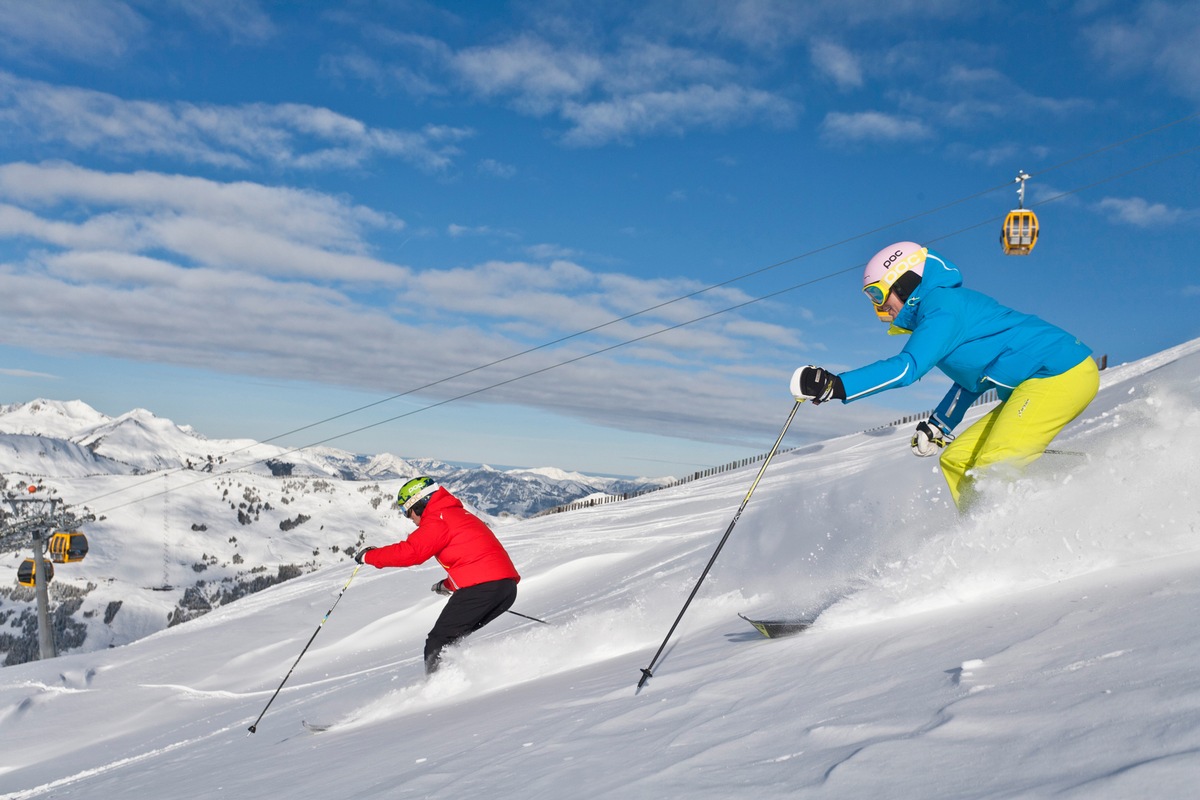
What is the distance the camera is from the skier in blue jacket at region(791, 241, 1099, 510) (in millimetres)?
4520

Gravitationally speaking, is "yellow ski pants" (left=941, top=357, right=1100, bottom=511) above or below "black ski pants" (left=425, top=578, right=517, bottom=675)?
above

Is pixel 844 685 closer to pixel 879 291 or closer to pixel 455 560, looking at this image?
pixel 879 291

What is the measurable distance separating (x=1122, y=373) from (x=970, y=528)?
1374 cm

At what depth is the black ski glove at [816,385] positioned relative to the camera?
445 centimetres

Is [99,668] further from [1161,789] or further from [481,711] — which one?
[1161,789]

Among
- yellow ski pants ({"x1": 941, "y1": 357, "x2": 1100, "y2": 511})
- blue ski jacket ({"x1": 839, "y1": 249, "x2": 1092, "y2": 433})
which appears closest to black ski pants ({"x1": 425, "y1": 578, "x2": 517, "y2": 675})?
blue ski jacket ({"x1": 839, "y1": 249, "x2": 1092, "y2": 433})

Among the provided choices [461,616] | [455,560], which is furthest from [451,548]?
[461,616]

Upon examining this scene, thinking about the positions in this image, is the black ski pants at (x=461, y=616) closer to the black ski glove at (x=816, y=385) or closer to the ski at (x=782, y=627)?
the ski at (x=782, y=627)

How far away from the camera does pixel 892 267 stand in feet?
15.9

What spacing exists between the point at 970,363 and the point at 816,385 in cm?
104

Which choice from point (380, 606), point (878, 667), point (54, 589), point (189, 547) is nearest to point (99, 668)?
point (380, 606)

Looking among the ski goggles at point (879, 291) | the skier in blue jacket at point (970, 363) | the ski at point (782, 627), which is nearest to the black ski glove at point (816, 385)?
the skier in blue jacket at point (970, 363)

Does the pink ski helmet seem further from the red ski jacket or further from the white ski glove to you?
the red ski jacket

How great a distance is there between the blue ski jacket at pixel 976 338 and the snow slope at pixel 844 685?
53 centimetres
